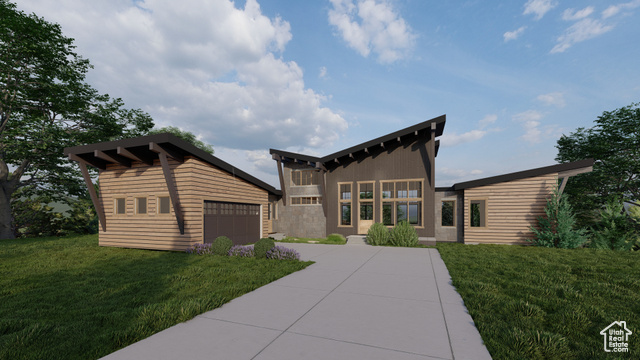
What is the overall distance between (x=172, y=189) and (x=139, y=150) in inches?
99.7

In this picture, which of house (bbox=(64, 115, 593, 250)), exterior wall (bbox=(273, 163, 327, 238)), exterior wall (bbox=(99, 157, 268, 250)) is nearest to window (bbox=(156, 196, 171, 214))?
house (bbox=(64, 115, 593, 250))

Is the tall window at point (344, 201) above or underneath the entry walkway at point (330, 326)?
above

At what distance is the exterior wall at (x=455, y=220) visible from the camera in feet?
50.6

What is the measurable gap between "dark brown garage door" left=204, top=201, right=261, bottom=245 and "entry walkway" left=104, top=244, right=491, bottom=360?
22.3 ft

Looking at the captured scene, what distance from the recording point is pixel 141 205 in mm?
12344

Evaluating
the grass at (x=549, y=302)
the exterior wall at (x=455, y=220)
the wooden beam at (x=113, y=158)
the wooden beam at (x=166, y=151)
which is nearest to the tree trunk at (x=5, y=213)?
the wooden beam at (x=113, y=158)

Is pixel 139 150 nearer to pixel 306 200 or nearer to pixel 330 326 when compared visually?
pixel 306 200

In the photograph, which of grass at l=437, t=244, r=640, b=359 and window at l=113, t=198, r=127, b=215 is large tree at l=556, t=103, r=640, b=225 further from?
window at l=113, t=198, r=127, b=215

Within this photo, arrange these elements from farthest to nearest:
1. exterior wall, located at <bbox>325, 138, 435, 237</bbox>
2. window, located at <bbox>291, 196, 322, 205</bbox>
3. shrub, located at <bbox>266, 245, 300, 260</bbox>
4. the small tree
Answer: window, located at <bbox>291, 196, 322, 205</bbox>
exterior wall, located at <bbox>325, 138, 435, 237</bbox>
the small tree
shrub, located at <bbox>266, 245, 300, 260</bbox>

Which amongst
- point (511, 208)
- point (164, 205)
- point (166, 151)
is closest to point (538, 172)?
point (511, 208)

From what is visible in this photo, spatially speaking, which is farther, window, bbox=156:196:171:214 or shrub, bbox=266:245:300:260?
window, bbox=156:196:171:214

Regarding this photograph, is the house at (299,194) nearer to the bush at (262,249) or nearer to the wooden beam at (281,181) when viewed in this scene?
the wooden beam at (281,181)

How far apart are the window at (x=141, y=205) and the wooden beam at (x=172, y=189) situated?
216 cm

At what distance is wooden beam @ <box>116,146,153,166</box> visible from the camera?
35.6ft
